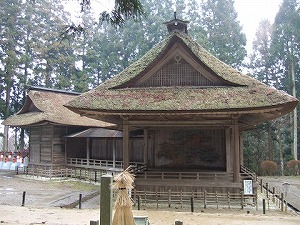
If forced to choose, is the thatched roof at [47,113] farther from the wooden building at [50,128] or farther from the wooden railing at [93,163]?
the wooden railing at [93,163]

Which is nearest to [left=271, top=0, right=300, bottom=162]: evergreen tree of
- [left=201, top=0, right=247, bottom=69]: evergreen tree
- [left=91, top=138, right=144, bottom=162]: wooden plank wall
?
[left=201, top=0, right=247, bottom=69]: evergreen tree

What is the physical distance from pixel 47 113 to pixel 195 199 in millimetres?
16149

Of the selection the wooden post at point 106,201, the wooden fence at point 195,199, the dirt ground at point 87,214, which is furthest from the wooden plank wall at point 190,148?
the wooden post at point 106,201

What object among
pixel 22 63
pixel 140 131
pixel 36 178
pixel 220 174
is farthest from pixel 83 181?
pixel 22 63

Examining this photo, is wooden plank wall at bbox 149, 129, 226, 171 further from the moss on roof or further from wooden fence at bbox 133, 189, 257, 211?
the moss on roof

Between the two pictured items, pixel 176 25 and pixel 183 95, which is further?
pixel 176 25

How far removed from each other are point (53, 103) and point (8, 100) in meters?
11.0

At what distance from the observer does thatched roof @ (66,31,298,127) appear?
13.7 metres

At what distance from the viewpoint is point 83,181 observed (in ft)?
81.5

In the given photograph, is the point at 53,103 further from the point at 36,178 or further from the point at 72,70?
the point at 72,70

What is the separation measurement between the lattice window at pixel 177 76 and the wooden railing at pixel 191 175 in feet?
14.4

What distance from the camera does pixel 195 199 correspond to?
1521 centimetres

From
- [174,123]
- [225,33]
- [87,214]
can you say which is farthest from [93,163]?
[225,33]

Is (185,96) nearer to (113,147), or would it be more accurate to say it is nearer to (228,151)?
(228,151)
